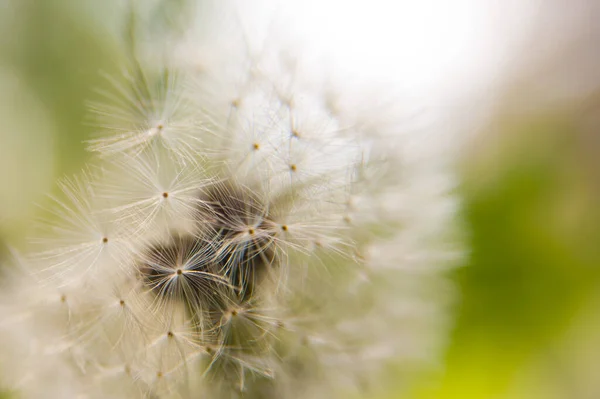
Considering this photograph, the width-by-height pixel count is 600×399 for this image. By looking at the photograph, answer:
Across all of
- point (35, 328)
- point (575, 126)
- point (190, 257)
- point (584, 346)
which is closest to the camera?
point (190, 257)

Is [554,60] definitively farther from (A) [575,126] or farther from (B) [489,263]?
(B) [489,263]

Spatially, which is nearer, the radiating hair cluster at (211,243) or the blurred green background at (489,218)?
the radiating hair cluster at (211,243)

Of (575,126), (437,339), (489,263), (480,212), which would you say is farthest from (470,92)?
(437,339)

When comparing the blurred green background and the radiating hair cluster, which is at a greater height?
the blurred green background

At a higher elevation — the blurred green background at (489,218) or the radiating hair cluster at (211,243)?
the blurred green background at (489,218)
